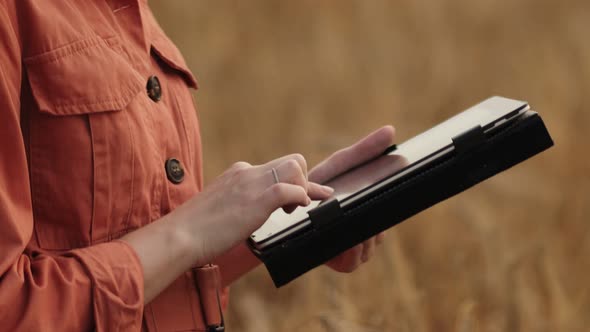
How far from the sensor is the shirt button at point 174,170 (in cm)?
114

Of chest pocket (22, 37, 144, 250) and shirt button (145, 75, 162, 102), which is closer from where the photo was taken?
chest pocket (22, 37, 144, 250)

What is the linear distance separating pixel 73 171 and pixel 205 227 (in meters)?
0.12

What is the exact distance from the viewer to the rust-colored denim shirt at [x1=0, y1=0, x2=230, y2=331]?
0.98 m

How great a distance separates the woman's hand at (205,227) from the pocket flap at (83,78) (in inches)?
4.6

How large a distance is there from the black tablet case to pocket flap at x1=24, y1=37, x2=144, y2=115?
20cm

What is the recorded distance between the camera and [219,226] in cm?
105

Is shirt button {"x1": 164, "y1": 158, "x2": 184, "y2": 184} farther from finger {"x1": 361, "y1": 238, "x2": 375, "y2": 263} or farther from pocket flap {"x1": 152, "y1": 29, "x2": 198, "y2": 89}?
finger {"x1": 361, "y1": 238, "x2": 375, "y2": 263}

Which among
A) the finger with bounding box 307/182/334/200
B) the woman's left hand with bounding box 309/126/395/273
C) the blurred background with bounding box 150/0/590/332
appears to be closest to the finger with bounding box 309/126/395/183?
the woman's left hand with bounding box 309/126/395/273

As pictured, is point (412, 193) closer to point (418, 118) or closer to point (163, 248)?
point (163, 248)

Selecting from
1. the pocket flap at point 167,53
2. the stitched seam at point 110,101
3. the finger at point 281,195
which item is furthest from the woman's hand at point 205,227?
the pocket flap at point 167,53

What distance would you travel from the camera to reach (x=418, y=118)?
8.93 feet

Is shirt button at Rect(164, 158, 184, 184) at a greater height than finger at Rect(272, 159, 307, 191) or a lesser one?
greater

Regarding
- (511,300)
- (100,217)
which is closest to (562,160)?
(511,300)

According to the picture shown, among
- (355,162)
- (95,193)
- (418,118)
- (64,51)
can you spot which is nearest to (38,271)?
(95,193)
